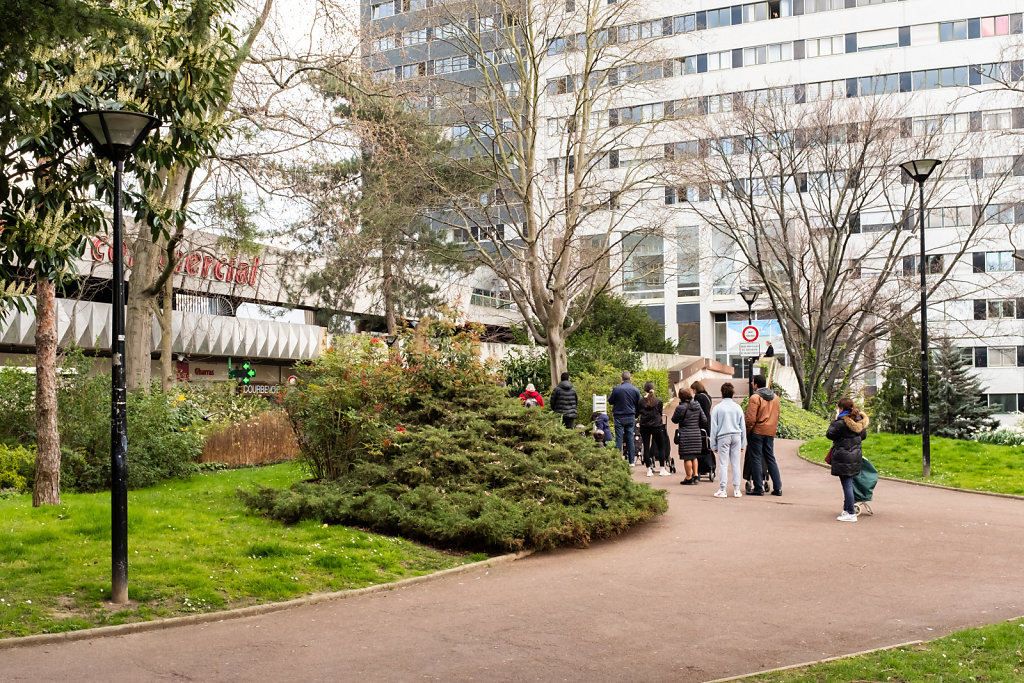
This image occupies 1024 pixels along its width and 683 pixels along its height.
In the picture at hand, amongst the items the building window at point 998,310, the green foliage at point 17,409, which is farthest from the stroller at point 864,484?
the building window at point 998,310

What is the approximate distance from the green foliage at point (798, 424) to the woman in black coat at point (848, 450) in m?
15.1

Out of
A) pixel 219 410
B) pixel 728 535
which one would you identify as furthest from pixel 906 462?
pixel 219 410

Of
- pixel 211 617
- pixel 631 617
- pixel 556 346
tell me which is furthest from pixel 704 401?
pixel 211 617

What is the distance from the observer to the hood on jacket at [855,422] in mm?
12688

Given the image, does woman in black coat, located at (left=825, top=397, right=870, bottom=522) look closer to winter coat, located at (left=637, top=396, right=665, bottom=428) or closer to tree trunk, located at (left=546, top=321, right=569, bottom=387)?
winter coat, located at (left=637, top=396, right=665, bottom=428)

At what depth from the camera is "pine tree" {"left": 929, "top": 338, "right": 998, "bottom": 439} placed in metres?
26.0

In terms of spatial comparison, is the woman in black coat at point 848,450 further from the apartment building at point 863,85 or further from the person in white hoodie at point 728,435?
the apartment building at point 863,85

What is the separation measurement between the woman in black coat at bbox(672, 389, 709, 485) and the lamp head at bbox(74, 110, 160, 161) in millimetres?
10721

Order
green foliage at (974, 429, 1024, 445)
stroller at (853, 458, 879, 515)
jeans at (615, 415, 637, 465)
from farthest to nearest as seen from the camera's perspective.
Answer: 1. green foliage at (974, 429, 1024, 445)
2. jeans at (615, 415, 637, 465)
3. stroller at (853, 458, 879, 515)

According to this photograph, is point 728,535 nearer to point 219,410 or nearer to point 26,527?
point 26,527

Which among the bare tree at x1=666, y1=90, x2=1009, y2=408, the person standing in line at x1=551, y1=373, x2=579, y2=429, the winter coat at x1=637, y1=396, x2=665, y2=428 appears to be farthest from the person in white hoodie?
the bare tree at x1=666, y1=90, x2=1009, y2=408

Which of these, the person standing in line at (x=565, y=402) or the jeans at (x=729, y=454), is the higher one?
the person standing in line at (x=565, y=402)

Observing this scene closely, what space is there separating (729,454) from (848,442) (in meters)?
2.62

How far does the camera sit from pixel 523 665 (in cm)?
671
